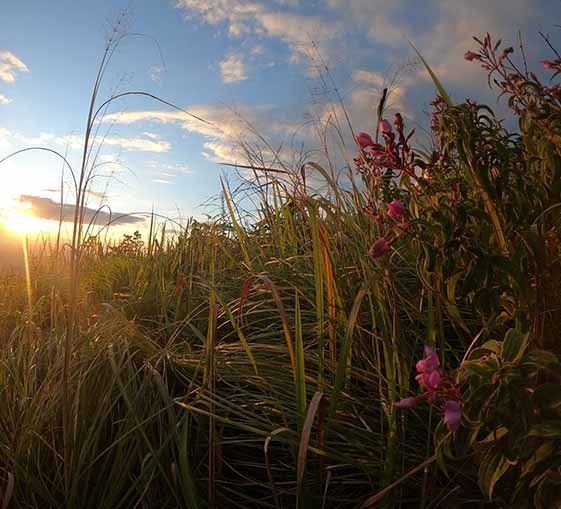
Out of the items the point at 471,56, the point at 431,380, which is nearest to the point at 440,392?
the point at 431,380

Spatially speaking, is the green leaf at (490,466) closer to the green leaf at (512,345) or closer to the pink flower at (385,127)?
the green leaf at (512,345)

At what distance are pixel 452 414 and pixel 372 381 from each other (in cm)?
61

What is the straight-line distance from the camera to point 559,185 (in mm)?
1240

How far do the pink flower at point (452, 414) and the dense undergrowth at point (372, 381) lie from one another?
1.3 inches

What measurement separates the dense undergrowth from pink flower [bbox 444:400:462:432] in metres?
0.03

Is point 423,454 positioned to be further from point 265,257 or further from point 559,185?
point 265,257

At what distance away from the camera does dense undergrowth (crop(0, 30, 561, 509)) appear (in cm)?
114

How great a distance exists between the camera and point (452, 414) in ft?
3.34

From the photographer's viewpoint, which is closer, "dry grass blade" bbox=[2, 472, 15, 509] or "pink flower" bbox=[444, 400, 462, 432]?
"pink flower" bbox=[444, 400, 462, 432]

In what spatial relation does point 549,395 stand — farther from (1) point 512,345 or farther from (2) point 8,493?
(2) point 8,493

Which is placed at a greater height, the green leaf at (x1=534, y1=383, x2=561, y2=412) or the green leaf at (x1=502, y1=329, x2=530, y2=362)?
the green leaf at (x1=502, y1=329, x2=530, y2=362)

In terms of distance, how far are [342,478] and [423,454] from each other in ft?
0.76

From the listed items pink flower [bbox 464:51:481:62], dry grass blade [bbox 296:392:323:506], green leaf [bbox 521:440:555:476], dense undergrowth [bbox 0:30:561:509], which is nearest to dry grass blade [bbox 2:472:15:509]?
dense undergrowth [bbox 0:30:561:509]

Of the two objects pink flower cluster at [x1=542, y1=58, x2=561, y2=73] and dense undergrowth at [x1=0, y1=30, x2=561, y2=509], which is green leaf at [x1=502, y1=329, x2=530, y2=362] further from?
pink flower cluster at [x1=542, y1=58, x2=561, y2=73]
